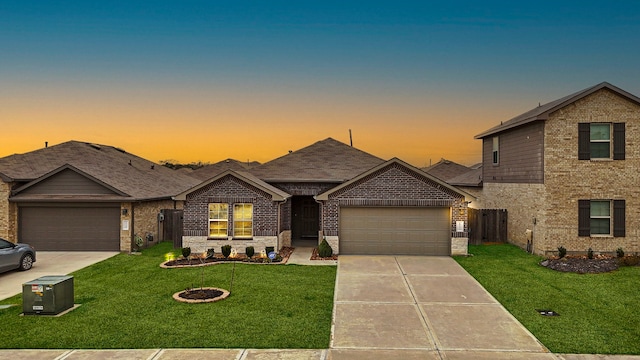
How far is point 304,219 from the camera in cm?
2338

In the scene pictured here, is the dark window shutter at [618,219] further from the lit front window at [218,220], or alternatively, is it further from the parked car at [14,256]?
the parked car at [14,256]

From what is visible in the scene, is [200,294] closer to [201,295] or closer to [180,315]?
[201,295]

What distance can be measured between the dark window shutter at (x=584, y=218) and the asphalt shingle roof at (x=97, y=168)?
785 inches

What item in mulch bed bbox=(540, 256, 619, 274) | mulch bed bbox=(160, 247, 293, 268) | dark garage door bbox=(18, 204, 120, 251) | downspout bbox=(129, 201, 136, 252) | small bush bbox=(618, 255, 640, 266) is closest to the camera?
mulch bed bbox=(540, 256, 619, 274)

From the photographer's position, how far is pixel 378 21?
78.4 feet

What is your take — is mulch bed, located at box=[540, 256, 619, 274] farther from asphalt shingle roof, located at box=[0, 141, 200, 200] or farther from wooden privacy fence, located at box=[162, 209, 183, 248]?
asphalt shingle roof, located at box=[0, 141, 200, 200]

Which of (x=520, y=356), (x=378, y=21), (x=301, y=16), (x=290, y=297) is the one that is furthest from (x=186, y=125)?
(x=520, y=356)

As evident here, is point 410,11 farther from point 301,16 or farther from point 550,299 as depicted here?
point 550,299

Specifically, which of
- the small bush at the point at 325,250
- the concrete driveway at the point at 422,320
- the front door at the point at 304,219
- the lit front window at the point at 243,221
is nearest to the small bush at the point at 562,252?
the concrete driveway at the point at 422,320

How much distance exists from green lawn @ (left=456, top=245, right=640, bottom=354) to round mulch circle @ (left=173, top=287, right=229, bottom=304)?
778 centimetres

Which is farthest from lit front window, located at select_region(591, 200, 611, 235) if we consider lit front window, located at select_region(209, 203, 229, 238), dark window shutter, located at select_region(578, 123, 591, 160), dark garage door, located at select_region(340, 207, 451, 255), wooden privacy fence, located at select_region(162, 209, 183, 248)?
wooden privacy fence, located at select_region(162, 209, 183, 248)

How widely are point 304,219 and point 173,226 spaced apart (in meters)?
7.20

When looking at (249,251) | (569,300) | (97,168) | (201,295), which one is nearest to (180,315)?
(201,295)

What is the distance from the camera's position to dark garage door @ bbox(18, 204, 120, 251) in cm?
1930
